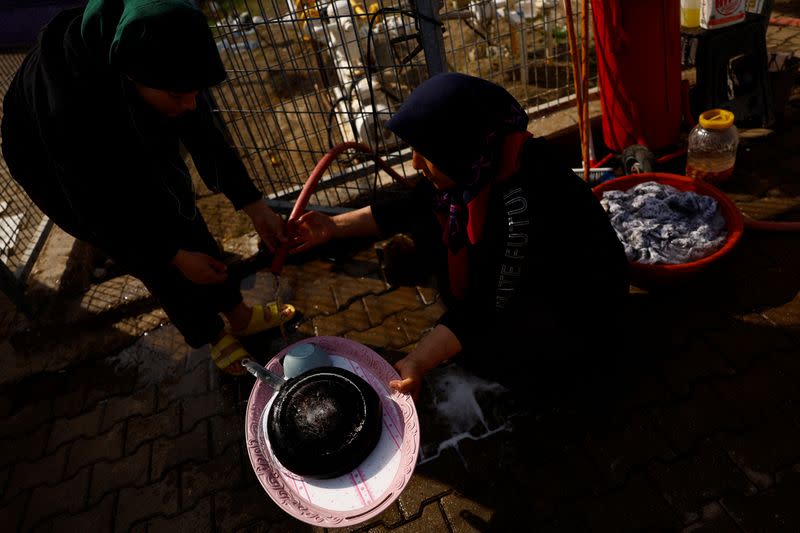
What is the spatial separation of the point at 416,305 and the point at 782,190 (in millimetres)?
2592

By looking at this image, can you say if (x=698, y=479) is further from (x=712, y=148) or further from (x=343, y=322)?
(x=712, y=148)

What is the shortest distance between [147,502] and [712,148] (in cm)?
402

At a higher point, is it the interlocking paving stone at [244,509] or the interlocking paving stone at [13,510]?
the interlocking paving stone at [13,510]

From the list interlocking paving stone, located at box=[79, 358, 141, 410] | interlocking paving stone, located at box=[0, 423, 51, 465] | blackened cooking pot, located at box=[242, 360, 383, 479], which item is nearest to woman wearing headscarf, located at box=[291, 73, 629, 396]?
blackened cooking pot, located at box=[242, 360, 383, 479]

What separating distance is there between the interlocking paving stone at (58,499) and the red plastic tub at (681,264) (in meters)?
3.26

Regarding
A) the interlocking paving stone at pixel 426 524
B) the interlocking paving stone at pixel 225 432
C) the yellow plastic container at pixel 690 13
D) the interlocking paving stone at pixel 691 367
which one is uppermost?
the yellow plastic container at pixel 690 13

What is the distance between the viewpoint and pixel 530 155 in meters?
1.93

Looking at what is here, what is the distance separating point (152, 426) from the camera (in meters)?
2.88

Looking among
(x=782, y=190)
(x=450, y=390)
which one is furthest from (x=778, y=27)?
(x=450, y=390)

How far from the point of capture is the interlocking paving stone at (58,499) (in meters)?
2.61

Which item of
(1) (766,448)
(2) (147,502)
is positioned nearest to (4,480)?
(2) (147,502)

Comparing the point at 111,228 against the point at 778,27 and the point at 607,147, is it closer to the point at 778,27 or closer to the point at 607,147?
the point at 607,147

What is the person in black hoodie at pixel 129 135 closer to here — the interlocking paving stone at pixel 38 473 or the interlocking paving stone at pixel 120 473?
the interlocking paving stone at pixel 120 473

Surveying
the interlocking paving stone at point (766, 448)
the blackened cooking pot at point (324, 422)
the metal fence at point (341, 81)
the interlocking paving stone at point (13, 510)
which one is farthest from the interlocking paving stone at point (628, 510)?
the interlocking paving stone at point (13, 510)
